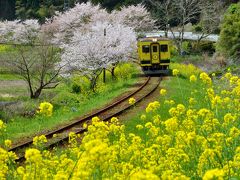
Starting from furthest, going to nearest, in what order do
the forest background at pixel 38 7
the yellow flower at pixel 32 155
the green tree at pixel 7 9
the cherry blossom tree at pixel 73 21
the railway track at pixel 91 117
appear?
the green tree at pixel 7 9
the forest background at pixel 38 7
the cherry blossom tree at pixel 73 21
the railway track at pixel 91 117
the yellow flower at pixel 32 155

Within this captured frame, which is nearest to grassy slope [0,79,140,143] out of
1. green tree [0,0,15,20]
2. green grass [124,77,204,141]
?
green grass [124,77,204,141]

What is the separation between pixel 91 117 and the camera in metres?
16.0

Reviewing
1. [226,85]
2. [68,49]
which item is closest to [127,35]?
[68,49]

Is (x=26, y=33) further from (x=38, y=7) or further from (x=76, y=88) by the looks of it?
(x=38, y=7)

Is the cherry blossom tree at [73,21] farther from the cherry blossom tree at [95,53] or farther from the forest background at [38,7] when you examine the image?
the forest background at [38,7]

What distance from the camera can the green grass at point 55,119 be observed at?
14.6m

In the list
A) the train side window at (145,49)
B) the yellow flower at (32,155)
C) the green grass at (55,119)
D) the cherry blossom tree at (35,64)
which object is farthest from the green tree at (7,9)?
the yellow flower at (32,155)

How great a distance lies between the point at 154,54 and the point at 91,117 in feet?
39.2

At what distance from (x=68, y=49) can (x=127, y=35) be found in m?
3.53

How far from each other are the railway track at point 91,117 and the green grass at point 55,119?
517 millimetres

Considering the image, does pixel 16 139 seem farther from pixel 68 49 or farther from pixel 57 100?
pixel 68 49

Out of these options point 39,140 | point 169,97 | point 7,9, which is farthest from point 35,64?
point 7,9

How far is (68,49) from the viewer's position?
28047 mm

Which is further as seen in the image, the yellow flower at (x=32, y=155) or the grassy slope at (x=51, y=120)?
the grassy slope at (x=51, y=120)
